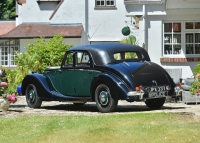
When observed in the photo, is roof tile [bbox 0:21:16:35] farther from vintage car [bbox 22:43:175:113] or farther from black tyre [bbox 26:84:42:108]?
vintage car [bbox 22:43:175:113]

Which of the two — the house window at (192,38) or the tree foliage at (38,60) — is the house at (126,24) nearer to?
the house window at (192,38)

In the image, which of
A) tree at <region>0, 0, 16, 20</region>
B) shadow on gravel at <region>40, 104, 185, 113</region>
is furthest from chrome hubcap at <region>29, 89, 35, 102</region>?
tree at <region>0, 0, 16, 20</region>

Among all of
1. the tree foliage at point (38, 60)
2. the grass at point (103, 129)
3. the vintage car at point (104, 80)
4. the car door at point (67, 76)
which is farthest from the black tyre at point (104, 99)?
the tree foliage at point (38, 60)

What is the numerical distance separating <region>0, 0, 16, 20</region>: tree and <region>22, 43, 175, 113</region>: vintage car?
49098 mm

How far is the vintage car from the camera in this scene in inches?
675

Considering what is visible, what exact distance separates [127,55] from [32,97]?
9.72 feet

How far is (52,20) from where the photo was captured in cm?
4297

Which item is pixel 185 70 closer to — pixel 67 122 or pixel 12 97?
pixel 12 97

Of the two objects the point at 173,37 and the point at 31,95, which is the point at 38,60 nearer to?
the point at 173,37

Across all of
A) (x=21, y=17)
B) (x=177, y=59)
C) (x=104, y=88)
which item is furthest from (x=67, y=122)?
(x=21, y=17)

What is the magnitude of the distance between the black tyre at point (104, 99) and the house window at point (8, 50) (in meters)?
28.7

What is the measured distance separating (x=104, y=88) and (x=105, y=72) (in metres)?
0.40

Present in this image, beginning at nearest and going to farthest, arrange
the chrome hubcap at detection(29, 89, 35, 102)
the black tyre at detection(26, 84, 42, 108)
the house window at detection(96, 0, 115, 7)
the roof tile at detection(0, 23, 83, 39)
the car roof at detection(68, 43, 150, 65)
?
the car roof at detection(68, 43, 150, 65) < the black tyre at detection(26, 84, 42, 108) < the chrome hubcap at detection(29, 89, 35, 102) < the roof tile at detection(0, 23, 83, 39) < the house window at detection(96, 0, 115, 7)

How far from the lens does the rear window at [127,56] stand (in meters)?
18.2
